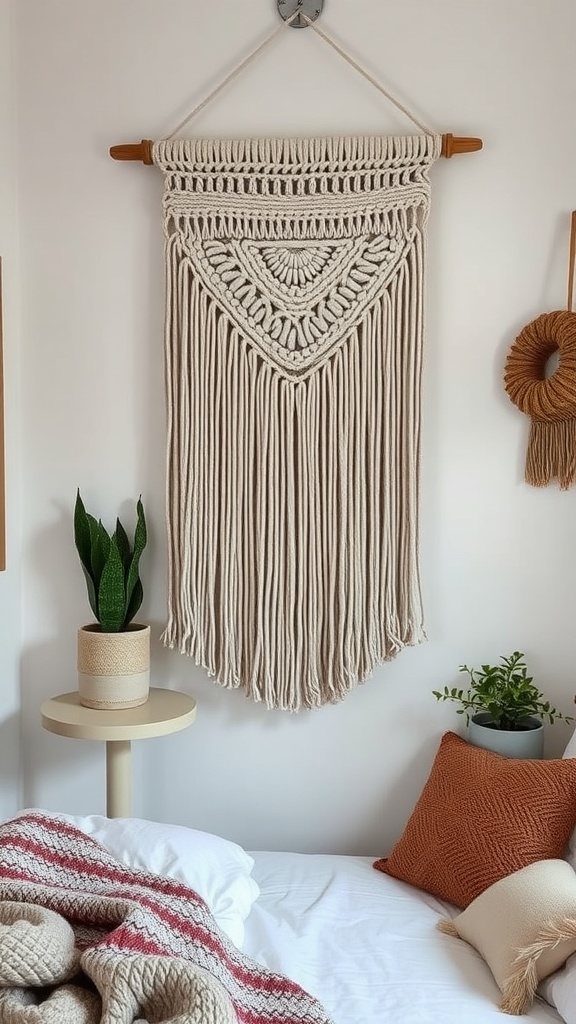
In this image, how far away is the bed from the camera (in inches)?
61.7

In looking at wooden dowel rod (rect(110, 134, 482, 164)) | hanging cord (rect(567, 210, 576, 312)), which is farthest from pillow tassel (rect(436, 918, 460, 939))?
wooden dowel rod (rect(110, 134, 482, 164))

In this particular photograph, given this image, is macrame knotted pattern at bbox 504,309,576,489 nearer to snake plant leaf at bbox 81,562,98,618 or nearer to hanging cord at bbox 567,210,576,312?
hanging cord at bbox 567,210,576,312

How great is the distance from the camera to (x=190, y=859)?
1755mm

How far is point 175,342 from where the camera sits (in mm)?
2297

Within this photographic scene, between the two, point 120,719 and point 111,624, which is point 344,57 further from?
point 120,719

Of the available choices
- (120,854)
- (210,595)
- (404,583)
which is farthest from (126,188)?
(120,854)

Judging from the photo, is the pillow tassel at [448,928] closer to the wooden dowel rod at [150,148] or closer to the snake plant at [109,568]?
the snake plant at [109,568]

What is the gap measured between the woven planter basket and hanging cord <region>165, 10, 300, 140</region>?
1168 mm

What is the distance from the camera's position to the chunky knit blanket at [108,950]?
3.81 ft

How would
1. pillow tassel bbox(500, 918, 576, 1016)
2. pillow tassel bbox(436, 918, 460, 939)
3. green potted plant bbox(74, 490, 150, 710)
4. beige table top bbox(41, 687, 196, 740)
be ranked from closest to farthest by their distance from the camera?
pillow tassel bbox(500, 918, 576, 1016) < pillow tassel bbox(436, 918, 460, 939) < beige table top bbox(41, 687, 196, 740) < green potted plant bbox(74, 490, 150, 710)

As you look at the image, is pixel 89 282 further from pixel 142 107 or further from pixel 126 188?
pixel 142 107

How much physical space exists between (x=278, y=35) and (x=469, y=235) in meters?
0.64

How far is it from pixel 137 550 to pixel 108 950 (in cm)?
118

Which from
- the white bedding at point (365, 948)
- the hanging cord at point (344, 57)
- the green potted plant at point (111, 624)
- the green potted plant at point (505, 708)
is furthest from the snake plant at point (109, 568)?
the hanging cord at point (344, 57)
